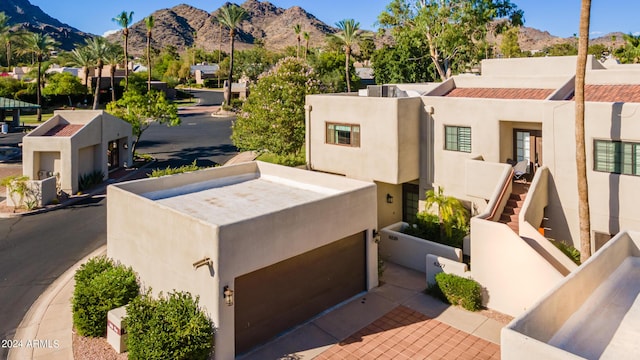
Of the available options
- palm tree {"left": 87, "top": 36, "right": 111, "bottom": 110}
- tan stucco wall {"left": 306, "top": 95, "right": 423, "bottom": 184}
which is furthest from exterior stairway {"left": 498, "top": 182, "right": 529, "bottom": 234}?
palm tree {"left": 87, "top": 36, "right": 111, "bottom": 110}

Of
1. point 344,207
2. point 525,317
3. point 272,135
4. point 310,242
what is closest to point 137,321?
point 310,242

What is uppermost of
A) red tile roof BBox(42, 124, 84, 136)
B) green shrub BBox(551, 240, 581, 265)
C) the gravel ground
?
red tile roof BBox(42, 124, 84, 136)

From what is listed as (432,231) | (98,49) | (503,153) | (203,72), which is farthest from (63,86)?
(503,153)

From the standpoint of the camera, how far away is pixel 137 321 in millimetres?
13367

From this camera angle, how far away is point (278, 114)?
35.4 meters

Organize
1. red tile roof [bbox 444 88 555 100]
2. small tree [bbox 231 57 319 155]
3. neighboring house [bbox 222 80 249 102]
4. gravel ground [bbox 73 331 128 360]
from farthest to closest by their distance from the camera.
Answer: neighboring house [bbox 222 80 249 102]
small tree [bbox 231 57 319 155]
red tile roof [bbox 444 88 555 100]
gravel ground [bbox 73 331 128 360]

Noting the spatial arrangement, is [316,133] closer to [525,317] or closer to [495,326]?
[495,326]

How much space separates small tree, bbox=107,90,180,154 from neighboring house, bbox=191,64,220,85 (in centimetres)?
8313

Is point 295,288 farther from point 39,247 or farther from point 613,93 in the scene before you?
point 613,93

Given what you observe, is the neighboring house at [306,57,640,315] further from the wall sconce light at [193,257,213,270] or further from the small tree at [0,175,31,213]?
the small tree at [0,175,31,213]

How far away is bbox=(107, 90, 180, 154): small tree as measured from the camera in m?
42.9

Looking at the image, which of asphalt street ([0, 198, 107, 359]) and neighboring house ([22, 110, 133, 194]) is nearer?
asphalt street ([0, 198, 107, 359])

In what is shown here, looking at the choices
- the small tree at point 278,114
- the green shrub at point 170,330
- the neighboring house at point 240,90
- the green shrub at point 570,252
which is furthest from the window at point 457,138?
the neighboring house at point 240,90

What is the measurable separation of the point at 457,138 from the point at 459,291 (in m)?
8.29
